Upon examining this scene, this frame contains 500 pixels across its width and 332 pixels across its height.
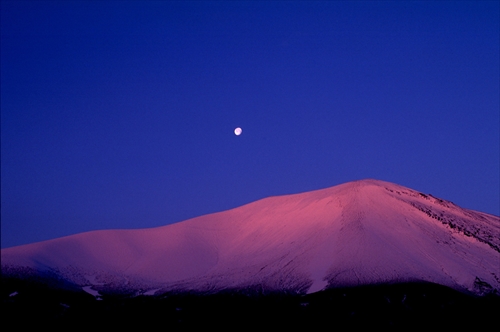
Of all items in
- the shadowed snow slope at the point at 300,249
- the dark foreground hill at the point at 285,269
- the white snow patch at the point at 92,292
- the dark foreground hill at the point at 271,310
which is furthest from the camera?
the white snow patch at the point at 92,292

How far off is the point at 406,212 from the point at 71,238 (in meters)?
51.7

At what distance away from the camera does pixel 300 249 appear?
7844 cm

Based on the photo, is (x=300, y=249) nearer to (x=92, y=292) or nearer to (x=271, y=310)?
(x=271, y=310)

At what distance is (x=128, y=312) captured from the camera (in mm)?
61500

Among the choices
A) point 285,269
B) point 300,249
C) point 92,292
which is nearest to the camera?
point 285,269

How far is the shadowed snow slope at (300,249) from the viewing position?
69.1m

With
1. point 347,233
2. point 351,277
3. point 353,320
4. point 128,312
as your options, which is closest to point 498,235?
point 347,233

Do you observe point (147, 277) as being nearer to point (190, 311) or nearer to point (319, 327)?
point (190, 311)

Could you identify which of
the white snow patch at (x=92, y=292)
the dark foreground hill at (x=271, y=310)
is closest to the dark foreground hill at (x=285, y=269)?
the dark foreground hill at (x=271, y=310)

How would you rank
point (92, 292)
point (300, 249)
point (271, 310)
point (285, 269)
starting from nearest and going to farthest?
point (271, 310), point (285, 269), point (92, 292), point (300, 249)

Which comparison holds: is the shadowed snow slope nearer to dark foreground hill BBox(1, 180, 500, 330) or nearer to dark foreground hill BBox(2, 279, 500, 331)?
dark foreground hill BBox(1, 180, 500, 330)

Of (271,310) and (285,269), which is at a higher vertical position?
(285,269)

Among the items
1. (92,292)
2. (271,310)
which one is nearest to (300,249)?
(271,310)

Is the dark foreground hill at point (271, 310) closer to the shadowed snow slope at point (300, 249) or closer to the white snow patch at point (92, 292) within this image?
the white snow patch at point (92, 292)
